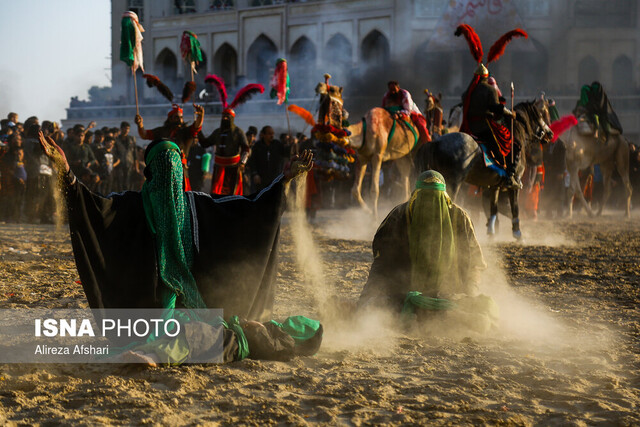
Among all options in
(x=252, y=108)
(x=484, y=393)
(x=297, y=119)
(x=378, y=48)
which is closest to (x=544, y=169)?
(x=484, y=393)

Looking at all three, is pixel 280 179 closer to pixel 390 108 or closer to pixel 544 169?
pixel 390 108


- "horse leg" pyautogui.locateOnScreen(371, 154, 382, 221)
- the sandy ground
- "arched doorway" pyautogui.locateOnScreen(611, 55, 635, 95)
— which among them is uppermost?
"arched doorway" pyautogui.locateOnScreen(611, 55, 635, 95)

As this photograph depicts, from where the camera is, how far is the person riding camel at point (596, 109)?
15.7m

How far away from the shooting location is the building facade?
33312 mm

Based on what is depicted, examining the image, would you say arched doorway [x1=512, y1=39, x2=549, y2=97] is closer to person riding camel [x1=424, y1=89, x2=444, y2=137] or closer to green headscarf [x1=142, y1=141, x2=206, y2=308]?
person riding camel [x1=424, y1=89, x2=444, y2=137]

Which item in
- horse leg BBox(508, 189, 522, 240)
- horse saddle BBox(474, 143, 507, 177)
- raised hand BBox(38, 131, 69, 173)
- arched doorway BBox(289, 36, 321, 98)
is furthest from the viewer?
arched doorway BBox(289, 36, 321, 98)

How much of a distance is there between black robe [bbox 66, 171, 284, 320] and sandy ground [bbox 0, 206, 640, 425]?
0.45 meters

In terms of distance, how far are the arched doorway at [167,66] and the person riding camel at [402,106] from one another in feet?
104

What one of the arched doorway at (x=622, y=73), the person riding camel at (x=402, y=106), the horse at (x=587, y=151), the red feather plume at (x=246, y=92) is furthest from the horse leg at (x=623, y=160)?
the arched doorway at (x=622, y=73)

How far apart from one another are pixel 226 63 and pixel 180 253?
39198 millimetres

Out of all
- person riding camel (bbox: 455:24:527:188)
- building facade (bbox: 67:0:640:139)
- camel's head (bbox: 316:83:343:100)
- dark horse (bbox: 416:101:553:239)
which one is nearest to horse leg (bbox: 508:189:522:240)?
dark horse (bbox: 416:101:553:239)

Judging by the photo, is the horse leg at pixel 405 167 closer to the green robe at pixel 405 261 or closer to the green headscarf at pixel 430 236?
the green robe at pixel 405 261

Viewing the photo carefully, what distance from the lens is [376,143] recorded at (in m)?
12.0

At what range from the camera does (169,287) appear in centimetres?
412
